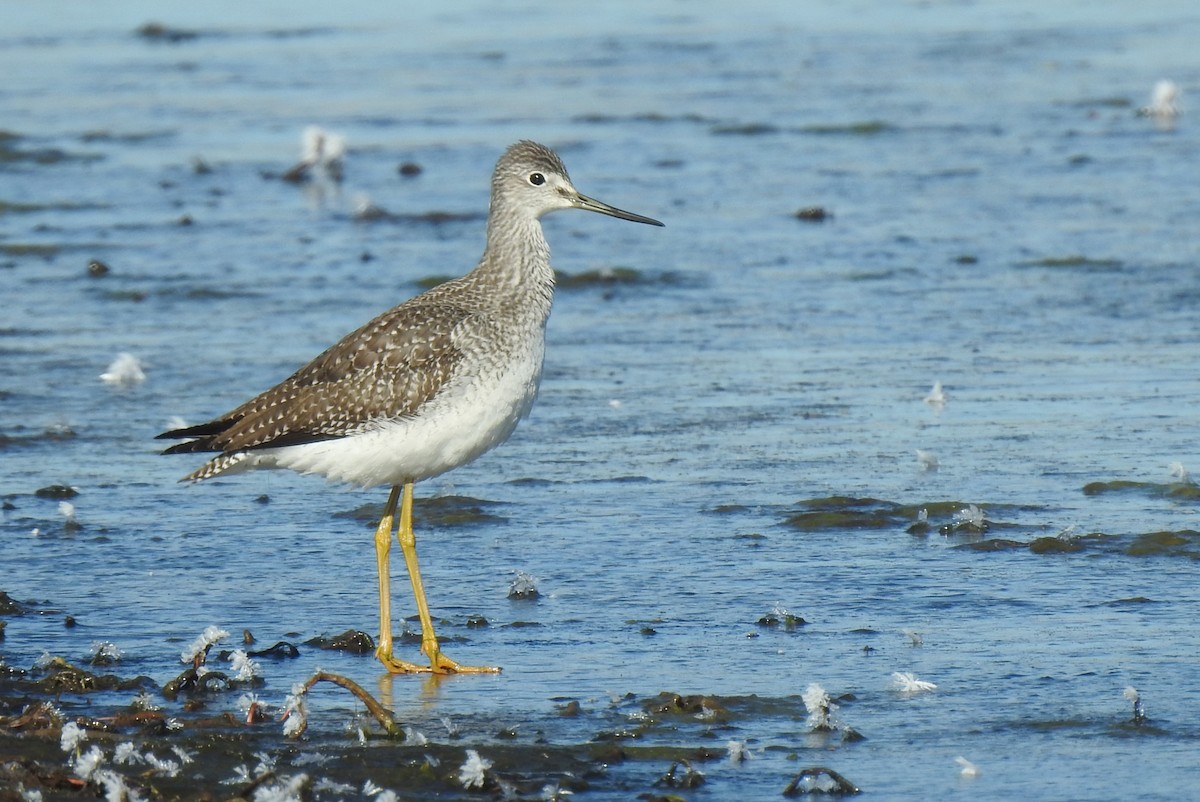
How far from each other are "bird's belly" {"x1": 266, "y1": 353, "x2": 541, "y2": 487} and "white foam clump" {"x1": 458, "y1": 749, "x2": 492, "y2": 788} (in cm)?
176

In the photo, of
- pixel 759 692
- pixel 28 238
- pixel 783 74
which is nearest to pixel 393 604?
pixel 759 692

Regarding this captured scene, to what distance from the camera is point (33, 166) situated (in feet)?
59.9

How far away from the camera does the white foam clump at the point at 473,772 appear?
536 centimetres

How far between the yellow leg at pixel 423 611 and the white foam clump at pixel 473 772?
1.14m

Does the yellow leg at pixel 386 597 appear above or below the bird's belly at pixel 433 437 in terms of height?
below

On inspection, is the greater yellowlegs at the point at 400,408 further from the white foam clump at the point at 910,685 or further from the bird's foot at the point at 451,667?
the white foam clump at the point at 910,685

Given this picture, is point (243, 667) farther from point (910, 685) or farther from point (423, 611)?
point (910, 685)

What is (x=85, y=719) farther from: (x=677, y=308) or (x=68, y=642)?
(x=677, y=308)

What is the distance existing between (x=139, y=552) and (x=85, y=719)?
7.13 feet

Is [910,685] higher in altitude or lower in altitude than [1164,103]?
lower

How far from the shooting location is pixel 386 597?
7043mm

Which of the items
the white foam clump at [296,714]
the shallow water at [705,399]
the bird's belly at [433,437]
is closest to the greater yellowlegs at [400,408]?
the bird's belly at [433,437]

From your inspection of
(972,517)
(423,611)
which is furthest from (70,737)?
(972,517)

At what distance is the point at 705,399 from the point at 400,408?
3398 millimetres
